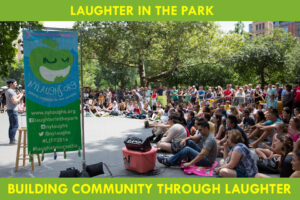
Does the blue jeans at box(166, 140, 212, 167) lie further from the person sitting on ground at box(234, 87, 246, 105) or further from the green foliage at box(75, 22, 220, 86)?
the green foliage at box(75, 22, 220, 86)

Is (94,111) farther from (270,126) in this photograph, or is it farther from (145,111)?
(270,126)

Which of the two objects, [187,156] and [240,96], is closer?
[187,156]

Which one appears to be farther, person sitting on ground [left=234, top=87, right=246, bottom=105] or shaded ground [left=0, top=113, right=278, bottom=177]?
person sitting on ground [left=234, top=87, right=246, bottom=105]

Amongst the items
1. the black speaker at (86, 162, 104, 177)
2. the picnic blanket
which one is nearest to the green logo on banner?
the black speaker at (86, 162, 104, 177)

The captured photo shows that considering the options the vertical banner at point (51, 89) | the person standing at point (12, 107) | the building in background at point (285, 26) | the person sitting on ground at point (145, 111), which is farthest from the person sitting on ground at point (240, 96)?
the building in background at point (285, 26)

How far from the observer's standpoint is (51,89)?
4.47 metres

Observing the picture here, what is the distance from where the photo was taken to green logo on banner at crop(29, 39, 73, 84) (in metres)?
4.36

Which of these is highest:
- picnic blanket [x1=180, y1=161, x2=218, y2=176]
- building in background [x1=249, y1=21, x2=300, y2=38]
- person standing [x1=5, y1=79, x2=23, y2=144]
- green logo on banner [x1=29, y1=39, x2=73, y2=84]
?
building in background [x1=249, y1=21, x2=300, y2=38]

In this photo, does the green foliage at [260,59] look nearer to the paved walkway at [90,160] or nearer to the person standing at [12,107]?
the paved walkway at [90,160]

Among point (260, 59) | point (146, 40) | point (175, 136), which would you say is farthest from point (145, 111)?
point (260, 59)

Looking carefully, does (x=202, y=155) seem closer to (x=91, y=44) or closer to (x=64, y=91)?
(x=64, y=91)

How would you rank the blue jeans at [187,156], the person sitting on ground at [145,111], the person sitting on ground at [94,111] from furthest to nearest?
the person sitting on ground at [94,111] → the person sitting on ground at [145,111] → the blue jeans at [187,156]

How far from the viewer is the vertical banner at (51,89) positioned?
435 cm

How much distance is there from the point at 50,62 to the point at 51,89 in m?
0.45
